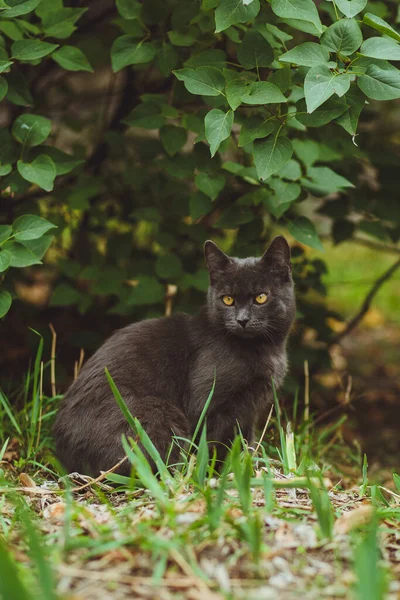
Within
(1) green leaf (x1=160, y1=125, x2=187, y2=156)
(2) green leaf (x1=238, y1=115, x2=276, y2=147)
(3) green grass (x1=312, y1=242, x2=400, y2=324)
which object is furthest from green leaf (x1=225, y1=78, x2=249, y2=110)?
(3) green grass (x1=312, y1=242, x2=400, y2=324)

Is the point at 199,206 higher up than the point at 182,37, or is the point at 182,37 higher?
the point at 182,37

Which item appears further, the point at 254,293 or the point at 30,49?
the point at 254,293

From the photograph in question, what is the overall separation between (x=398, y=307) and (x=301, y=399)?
2856mm

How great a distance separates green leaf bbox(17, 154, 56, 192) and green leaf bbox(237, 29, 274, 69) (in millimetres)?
952

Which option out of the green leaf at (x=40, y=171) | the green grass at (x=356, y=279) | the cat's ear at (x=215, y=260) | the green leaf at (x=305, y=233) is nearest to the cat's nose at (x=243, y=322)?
the cat's ear at (x=215, y=260)

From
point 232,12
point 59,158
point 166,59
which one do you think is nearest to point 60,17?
point 166,59

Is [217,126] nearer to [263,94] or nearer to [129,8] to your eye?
Answer: [263,94]

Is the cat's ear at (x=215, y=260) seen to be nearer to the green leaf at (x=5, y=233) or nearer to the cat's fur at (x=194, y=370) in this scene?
the cat's fur at (x=194, y=370)

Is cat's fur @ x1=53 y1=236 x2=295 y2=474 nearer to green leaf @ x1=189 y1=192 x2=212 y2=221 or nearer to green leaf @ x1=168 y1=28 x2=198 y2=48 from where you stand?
green leaf @ x1=189 y1=192 x2=212 y2=221

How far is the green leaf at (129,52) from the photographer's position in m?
3.13

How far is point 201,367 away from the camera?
309 cm

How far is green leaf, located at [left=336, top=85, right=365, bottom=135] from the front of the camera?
2.66 m

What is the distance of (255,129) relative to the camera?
2783 millimetres

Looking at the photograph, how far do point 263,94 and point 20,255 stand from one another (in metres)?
Result: 1.19
